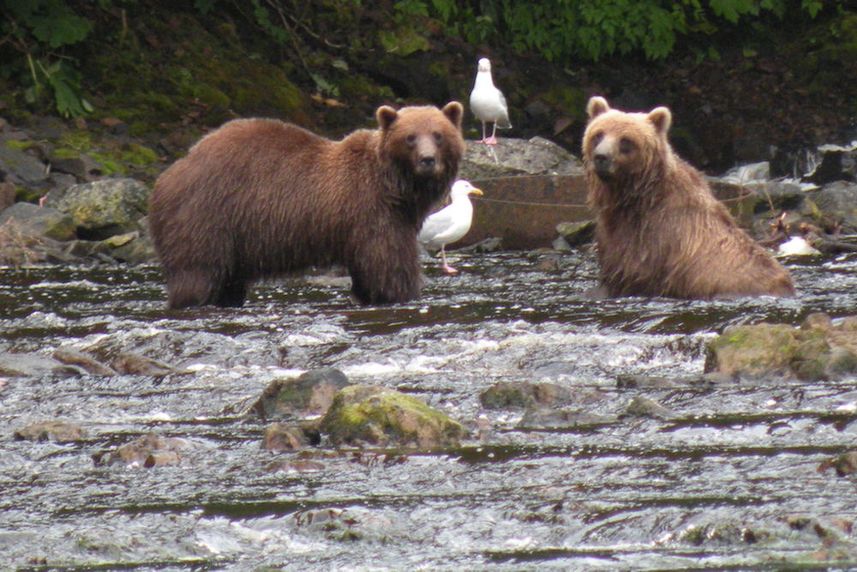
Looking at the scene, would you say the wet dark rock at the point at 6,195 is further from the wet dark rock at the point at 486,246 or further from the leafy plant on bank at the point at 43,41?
the wet dark rock at the point at 486,246

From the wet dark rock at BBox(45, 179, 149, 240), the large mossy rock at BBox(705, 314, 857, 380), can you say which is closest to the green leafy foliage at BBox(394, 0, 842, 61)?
the wet dark rock at BBox(45, 179, 149, 240)

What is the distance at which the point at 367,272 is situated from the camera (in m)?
10.8

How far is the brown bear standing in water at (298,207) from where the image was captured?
35.4 ft

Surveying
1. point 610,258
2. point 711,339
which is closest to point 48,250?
point 610,258

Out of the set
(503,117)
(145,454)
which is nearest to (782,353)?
(145,454)

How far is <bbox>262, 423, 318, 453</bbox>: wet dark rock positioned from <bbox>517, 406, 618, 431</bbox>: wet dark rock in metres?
0.92

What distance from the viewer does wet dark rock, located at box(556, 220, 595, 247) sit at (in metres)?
14.6

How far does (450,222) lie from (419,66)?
7641 millimetres

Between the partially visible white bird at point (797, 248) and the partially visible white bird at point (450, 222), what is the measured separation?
253cm

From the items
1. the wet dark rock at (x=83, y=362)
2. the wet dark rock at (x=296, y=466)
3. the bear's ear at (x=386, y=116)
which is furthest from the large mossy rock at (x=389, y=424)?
the bear's ear at (x=386, y=116)

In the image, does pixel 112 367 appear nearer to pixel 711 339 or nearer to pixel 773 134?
pixel 711 339

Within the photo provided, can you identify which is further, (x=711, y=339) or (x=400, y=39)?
(x=400, y=39)

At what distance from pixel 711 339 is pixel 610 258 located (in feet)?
7.27

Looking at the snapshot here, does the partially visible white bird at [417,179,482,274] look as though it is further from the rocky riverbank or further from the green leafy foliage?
the green leafy foliage
